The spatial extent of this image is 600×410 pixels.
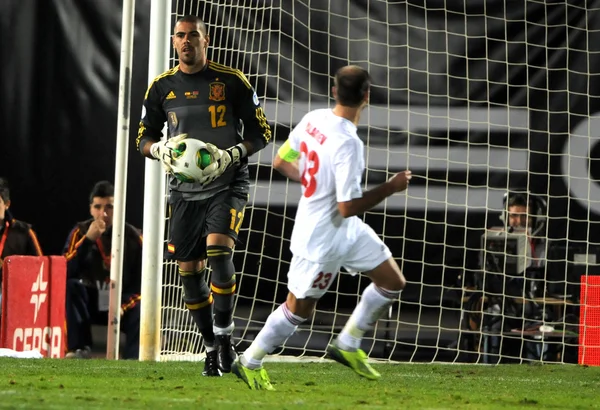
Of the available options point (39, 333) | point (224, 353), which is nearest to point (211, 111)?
point (224, 353)

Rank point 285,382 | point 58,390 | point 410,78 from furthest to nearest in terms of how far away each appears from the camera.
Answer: point 410,78 < point 285,382 < point 58,390

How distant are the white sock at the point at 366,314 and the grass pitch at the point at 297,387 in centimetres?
26

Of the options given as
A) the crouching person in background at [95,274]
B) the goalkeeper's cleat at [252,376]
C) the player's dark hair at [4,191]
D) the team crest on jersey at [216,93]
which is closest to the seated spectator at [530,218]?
the crouching person in background at [95,274]

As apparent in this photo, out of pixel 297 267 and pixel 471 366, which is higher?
pixel 297 267

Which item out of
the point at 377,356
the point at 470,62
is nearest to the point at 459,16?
the point at 470,62

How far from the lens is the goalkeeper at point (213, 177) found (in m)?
6.99

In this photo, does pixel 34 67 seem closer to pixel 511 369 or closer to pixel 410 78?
pixel 410 78

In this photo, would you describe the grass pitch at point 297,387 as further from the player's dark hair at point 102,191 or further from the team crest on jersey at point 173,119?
the player's dark hair at point 102,191

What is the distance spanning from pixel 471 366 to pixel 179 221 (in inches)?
110

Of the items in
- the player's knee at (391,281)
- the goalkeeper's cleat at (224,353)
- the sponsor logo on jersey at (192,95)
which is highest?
the sponsor logo on jersey at (192,95)

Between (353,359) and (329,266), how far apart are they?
0.57m

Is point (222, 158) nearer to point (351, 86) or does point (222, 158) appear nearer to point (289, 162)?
point (289, 162)

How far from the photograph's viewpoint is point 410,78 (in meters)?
10.5

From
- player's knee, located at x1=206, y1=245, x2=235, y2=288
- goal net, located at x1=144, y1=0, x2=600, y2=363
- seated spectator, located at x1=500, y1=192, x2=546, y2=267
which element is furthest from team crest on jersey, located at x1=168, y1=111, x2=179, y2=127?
seated spectator, located at x1=500, y1=192, x2=546, y2=267
